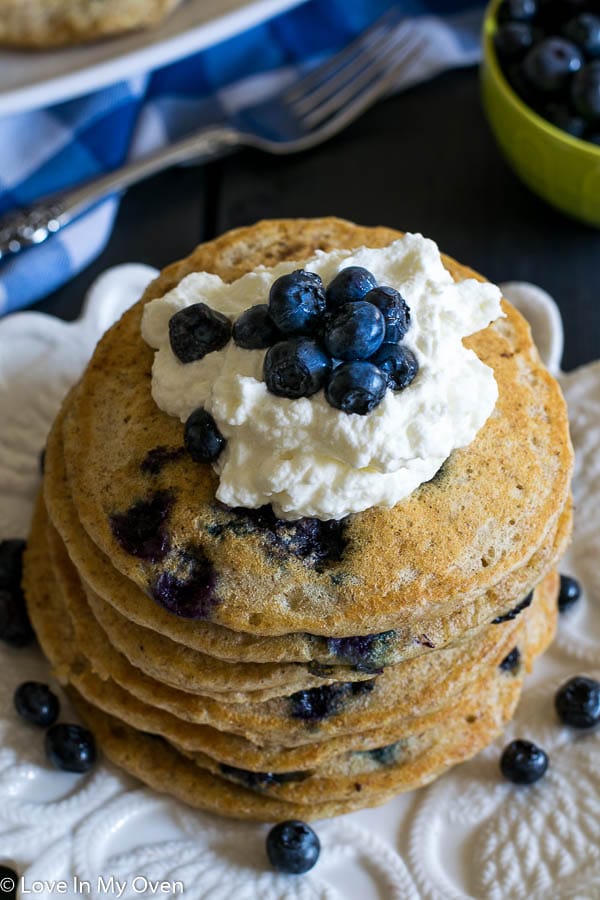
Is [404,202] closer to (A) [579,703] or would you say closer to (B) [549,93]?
(B) [549,93]

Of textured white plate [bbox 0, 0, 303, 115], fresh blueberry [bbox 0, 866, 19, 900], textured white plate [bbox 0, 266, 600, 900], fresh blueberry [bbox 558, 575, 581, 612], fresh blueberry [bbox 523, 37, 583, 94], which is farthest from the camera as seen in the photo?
fresh blueberry [bbox 523, 37, 583, 94]

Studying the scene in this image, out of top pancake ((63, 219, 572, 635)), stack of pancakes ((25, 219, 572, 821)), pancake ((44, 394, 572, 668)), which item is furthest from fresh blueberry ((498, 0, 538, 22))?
pancake ((44, 394, 572, 668))

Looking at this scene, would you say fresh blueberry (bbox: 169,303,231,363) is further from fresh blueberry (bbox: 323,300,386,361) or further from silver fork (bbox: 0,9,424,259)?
silver fork (bbox: 0,9,424,259)

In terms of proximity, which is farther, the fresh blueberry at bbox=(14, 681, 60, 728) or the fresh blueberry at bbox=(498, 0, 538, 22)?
the fresh blueberry at bbox=(498, 0, 538, 22)

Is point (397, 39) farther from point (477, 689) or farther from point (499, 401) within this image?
point (477, 689)

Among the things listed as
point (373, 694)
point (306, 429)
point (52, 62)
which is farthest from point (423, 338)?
point (52, 62)

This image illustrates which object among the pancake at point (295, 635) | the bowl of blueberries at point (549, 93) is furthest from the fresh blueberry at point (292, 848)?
the bowl of blueberries at point (549, 93)

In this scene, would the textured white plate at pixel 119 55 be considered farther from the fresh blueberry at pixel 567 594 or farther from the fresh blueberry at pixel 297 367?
the fresh blueberry at pixel 567 594

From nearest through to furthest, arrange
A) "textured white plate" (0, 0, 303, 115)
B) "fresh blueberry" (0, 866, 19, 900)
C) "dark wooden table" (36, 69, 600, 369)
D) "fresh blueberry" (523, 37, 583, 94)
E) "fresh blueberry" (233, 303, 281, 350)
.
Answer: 1. "fresh blueberry" (233, 303, 281, 350)
2. "fresh blueberry" (0, 866, 19, 900)
3. "textured white plate" (0, 0, 303, 115)
4. "fresh blueberry" (523, 37, 583, 94)
5. "dark wooden table" (36, 69, 600, 369)
